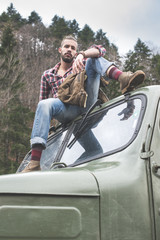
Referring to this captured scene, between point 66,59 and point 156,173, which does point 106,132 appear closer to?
point 156,173

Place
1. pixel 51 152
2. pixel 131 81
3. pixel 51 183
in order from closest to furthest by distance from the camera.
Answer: pixel 51 183 → pixel 131 81 → pixel 51 152

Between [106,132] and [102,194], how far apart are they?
877mm

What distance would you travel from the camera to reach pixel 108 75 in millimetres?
3213

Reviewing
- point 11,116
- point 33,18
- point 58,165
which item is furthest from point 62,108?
point 33,18

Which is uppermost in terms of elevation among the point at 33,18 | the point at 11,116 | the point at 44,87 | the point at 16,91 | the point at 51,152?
the point at 33,18

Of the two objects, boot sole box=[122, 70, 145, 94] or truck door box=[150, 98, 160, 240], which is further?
boot sole box=[122, 70, 145, 94]

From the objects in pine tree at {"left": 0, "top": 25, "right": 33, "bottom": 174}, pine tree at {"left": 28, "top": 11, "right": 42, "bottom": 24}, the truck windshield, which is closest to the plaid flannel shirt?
the truck windshield

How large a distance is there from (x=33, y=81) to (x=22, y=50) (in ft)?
33.4

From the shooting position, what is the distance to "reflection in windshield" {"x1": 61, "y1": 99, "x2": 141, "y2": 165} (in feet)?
7.58

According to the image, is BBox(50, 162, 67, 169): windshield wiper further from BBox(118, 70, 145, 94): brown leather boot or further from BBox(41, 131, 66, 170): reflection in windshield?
BBox(118, 70, 145, 94): brown leather boot

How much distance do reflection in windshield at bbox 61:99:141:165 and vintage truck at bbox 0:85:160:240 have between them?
11mm

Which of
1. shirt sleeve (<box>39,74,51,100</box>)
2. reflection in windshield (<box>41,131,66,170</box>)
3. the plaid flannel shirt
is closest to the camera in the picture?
reflection in windshield (<box>41,131,66,170</box>)

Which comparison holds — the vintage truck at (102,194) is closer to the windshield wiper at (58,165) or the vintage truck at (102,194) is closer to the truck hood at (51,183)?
the truck hood at (51,183)

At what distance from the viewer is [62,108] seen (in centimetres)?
334
